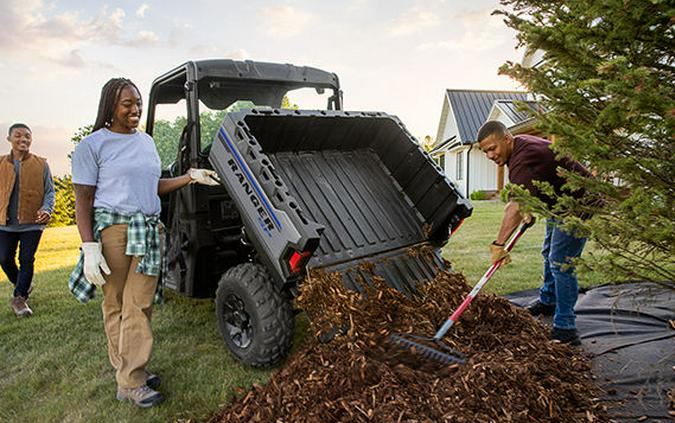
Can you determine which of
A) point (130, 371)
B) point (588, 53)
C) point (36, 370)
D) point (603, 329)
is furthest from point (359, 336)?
point (36, 370)

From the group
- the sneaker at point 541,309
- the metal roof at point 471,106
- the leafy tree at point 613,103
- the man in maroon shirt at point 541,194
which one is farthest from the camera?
the metal roof at point 471,106

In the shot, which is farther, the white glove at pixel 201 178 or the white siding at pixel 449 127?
the white siding at pixel 449 127

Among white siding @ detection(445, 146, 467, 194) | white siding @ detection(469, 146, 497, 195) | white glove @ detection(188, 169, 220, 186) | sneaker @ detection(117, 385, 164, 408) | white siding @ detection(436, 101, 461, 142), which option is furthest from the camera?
white siding @ detection(436, 101, 461, 142)

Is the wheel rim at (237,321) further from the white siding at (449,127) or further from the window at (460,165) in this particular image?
the white siding at (449,127)

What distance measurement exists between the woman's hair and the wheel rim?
1.41 metres

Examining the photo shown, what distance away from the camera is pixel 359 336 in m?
2.92

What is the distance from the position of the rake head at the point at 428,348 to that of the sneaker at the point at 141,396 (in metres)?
1.52

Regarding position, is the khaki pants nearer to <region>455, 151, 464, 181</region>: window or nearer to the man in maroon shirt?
the man in maroon shirt

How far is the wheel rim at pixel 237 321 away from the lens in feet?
11.6

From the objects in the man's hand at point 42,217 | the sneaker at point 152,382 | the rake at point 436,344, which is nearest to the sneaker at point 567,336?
the rake at point 436,344

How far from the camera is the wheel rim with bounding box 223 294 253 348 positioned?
3.53m

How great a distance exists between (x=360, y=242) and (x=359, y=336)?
1023 millimetres

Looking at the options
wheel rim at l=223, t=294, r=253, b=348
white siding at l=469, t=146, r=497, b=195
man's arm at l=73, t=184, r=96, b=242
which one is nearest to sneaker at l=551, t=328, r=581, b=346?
wheel rim at l=223, t=294, r=253, b=348

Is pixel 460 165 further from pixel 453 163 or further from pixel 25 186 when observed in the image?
pixel 25 186
